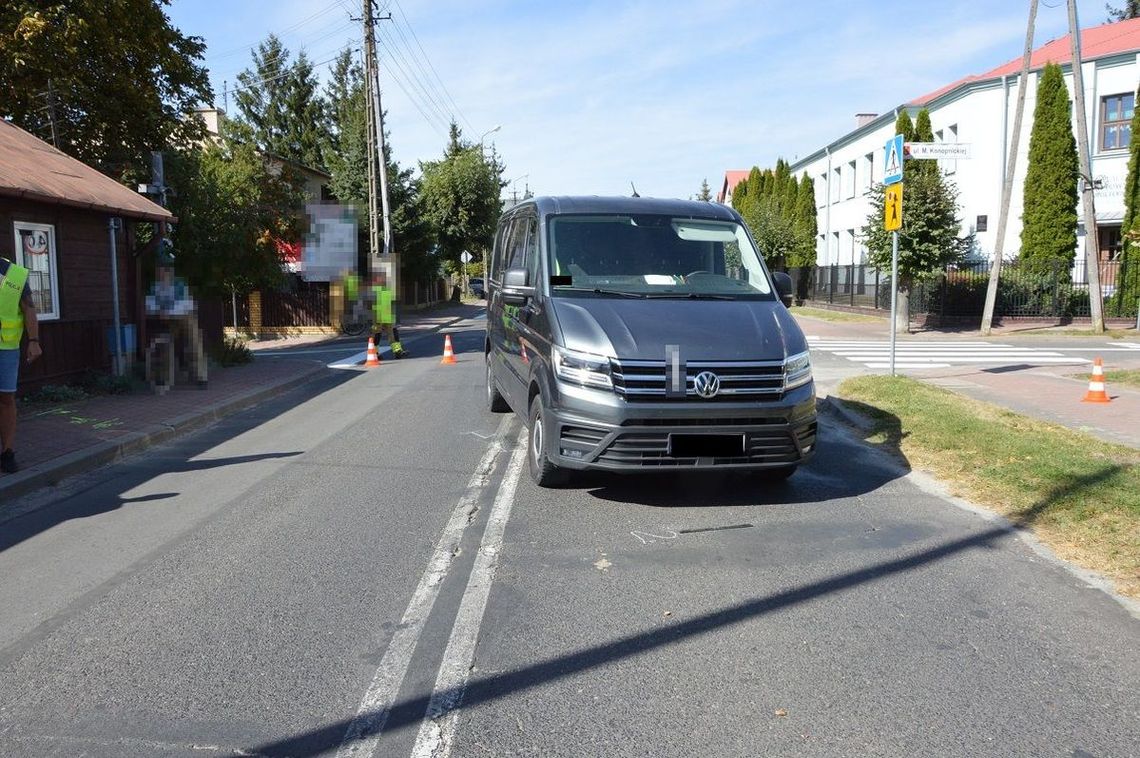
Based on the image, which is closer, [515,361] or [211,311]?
[515,361]

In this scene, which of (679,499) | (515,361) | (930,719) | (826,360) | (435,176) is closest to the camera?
(930,719)

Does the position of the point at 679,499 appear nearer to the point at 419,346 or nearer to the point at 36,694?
the point at 36,694

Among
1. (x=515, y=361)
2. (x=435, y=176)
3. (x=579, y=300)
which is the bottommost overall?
(x=515, y=361)

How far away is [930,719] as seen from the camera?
A: 3336 millimetres

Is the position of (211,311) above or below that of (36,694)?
above

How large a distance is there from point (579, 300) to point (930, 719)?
3.98m

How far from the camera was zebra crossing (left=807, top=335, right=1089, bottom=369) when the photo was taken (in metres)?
16.4

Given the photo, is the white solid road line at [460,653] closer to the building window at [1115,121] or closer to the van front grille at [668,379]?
the van front grille at [668,379]

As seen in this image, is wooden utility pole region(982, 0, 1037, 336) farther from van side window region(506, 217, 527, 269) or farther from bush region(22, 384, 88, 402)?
bush region(22, 384, 88, 402)

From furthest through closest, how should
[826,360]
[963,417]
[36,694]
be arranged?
→ [826,360]
[963,417]
[36,694]

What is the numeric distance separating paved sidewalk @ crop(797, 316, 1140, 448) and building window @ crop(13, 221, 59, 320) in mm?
12181

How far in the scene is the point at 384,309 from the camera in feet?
59.1

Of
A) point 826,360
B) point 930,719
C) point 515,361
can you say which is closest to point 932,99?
point 826,360

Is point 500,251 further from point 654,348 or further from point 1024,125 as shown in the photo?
point 1024,125
